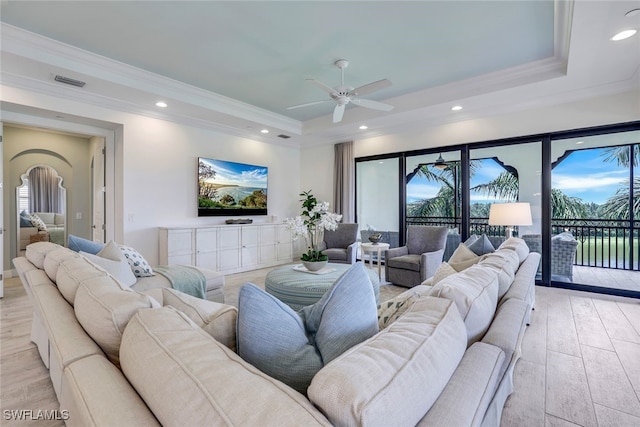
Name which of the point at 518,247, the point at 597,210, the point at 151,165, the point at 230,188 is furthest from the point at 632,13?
the point at 151,165

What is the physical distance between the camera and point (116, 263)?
7.96ft

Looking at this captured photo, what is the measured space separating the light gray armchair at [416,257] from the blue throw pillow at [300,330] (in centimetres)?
334

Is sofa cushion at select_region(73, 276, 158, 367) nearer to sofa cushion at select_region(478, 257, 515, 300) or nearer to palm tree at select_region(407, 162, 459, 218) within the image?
sofa cushion at select_region(478, 257, 515, 300)

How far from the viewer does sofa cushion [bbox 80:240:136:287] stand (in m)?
2.36

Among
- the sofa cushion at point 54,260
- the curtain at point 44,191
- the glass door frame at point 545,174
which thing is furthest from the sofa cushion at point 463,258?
the curtain at point 44,191

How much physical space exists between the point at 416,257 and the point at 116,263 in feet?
11.9

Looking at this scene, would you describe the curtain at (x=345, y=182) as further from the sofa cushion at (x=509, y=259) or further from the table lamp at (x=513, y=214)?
the sofa cushion at (x=509, y=259)

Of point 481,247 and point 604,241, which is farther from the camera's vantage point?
point 604,241

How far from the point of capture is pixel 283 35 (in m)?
3.08

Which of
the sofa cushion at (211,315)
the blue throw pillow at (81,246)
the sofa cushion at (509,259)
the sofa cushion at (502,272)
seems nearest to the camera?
the sofa cushion at (211,315)

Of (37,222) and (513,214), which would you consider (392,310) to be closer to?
(513,214)

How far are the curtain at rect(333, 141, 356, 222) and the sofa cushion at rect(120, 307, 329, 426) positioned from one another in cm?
552

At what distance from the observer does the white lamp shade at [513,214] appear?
3615 mm

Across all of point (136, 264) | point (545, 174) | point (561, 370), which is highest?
point (545, 174)
